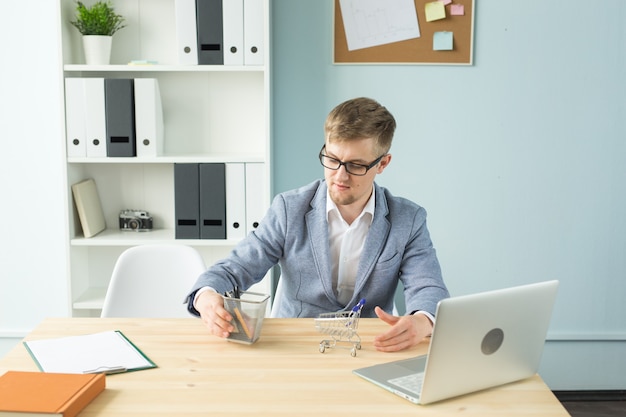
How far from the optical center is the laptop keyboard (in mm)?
1406

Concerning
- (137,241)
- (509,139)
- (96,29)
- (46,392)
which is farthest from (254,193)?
(46,392)

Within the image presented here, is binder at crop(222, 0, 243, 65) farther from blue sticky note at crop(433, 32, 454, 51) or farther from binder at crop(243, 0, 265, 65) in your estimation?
blue sticky note at crop(433, 32, 454, 51)

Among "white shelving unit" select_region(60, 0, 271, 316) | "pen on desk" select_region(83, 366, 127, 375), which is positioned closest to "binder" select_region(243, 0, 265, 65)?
"white shelving unit" select_region(60, 0, 271, 316)

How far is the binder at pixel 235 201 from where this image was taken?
9.34 ft

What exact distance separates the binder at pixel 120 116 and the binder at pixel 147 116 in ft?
0.08

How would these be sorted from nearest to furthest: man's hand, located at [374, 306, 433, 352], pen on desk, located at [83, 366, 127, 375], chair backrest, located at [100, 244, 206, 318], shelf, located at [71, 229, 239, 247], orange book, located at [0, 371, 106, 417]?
1. orange book, located at [0, 371, 106, 417]
2. pen on desk, located at [83, 366, 127, 375]
3. man's hand, located at [374, 306, 433, 352]
4. chair backrest, located at [100, 244, 206, 318]
5. shelf, located at [71, 229, 239, 247]

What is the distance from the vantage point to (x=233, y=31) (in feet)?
9.12

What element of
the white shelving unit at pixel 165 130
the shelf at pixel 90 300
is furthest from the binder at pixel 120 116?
the shelf at pixel 90 300

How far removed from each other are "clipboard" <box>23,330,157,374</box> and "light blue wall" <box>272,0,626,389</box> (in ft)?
5.22

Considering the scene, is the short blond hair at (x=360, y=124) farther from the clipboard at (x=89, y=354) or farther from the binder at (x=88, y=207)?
the binder at (x=88, y=207)

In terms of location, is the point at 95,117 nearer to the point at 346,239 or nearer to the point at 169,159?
the point at 169,159

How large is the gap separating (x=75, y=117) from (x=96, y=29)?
377 mm

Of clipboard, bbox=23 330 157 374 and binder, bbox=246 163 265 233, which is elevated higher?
binder, bbox=246 163 265 233

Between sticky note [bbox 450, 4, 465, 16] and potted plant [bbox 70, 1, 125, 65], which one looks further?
sticky note [bbox 450, 4, 465, 16]
